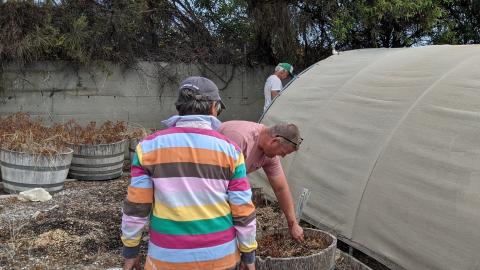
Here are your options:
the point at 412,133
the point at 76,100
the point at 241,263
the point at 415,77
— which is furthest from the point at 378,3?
the point at 241,263

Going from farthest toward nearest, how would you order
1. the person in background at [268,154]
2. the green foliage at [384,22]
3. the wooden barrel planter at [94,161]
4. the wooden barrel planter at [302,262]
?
the green foliage at [384,22] < the wooden barrel planter at [94,161] < the person in background at [268,154] < the wooden barrel planter at [302,262]

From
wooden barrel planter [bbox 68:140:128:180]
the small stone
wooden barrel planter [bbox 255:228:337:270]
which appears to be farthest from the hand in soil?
wooden barrel planter [bbox 68:140:128:180]

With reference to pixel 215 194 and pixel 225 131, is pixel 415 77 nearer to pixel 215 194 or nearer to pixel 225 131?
pixel 225 131

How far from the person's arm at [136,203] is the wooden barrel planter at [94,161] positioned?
176 inches

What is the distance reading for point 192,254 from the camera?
2.12 meters

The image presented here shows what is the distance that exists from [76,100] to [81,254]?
4472mm

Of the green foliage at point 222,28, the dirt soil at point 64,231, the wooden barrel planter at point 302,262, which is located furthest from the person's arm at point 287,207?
the green foliage at point 222,28

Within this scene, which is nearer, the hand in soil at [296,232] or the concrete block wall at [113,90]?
the hand in soil at [296,232]

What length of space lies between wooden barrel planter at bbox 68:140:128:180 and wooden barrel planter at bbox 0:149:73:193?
1.83ft

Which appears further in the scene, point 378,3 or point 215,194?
point 378,3

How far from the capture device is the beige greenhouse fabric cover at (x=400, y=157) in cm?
342

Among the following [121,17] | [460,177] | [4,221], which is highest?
[121,17]

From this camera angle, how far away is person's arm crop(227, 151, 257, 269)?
218cm

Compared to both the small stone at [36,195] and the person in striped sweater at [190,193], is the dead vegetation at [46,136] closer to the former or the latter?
the small stone at [36,195]
